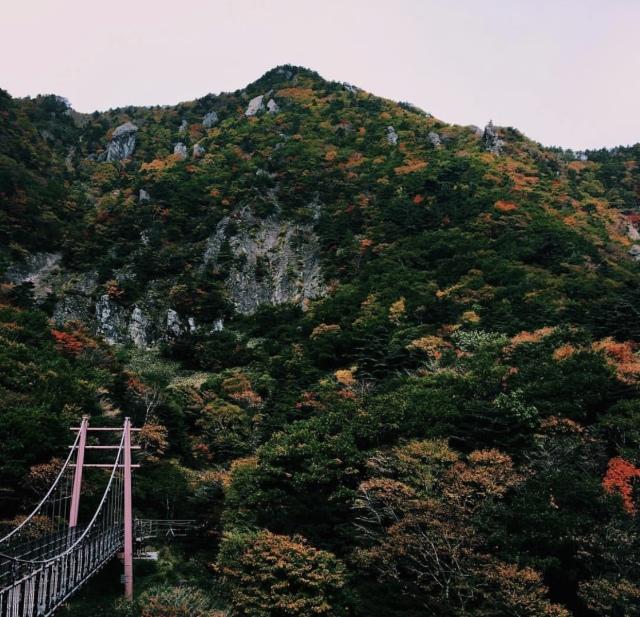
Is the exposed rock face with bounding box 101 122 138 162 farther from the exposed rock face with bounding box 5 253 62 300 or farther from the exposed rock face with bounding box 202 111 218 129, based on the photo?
the exposed rock face with bounding box 5 253 62 300

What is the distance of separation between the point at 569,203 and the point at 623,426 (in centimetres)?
3937

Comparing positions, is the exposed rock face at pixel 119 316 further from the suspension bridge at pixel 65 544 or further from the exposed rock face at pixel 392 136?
the exposed rock face at pixel 392 136

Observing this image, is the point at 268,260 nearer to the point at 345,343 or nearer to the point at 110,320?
the point at 110,320

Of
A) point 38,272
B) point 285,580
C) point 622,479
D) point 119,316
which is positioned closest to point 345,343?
point 285,580

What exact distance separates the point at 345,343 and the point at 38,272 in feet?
98.8

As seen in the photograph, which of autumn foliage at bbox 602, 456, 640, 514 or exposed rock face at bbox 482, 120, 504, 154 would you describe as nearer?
autumn foliage at bbox 602, 456, 640, 514

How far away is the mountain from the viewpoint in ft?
55.5

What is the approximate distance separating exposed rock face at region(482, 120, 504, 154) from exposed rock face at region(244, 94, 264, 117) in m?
34.0

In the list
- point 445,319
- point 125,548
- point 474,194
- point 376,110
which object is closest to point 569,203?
point 474,194

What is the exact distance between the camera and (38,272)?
5019 centimetres

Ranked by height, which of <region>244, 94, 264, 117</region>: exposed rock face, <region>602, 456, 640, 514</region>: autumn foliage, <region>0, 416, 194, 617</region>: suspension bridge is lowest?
<region>0, 416, 194, 617</region>: suspension bridge

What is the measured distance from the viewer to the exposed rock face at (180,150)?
248ft

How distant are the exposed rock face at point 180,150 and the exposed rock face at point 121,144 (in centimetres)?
766

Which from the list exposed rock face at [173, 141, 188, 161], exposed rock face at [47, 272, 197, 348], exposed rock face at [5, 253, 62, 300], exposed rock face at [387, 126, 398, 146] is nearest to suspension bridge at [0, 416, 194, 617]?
exposed rock face at [47, 272, 197, 348]
